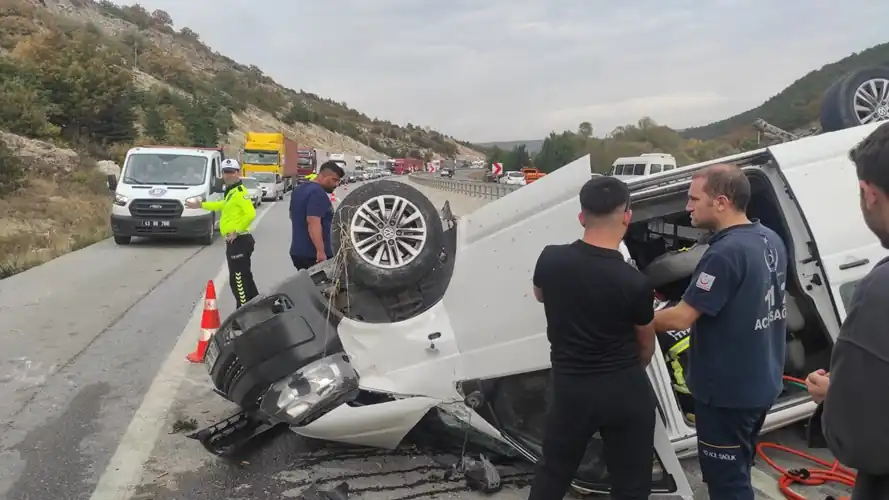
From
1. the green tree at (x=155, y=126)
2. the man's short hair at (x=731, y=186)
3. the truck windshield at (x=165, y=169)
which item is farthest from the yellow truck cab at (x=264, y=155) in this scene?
the man's short hair at (x=731, y=186)

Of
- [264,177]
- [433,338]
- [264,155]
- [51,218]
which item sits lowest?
[51,218]

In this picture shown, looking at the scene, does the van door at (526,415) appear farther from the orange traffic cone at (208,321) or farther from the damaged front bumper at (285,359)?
the orange traffic cone at (208,321)

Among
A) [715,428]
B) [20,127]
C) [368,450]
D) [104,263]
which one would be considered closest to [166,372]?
[368,450]

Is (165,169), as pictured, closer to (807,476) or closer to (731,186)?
(807,476)

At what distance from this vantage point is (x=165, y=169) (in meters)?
15.4

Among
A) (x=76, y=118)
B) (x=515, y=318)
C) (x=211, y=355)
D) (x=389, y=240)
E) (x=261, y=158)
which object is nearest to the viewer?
(x=515, y=318)

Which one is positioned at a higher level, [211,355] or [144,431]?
[211,355]

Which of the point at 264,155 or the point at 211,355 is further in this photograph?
the point at 264,155

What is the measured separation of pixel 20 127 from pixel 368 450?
101 feet

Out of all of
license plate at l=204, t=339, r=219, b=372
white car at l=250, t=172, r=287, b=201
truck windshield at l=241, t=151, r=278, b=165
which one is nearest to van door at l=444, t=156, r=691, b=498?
license plate at l=204, t=339, r=219, b=372

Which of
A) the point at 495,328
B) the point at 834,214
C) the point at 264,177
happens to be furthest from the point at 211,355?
the point at 264,177

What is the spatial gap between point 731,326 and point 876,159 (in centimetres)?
130

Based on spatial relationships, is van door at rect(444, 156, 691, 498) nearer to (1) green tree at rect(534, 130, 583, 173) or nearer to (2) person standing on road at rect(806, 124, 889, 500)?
(2) person standing on road at rect(806, 124, 889, 500)

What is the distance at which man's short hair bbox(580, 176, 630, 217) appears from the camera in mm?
2727
